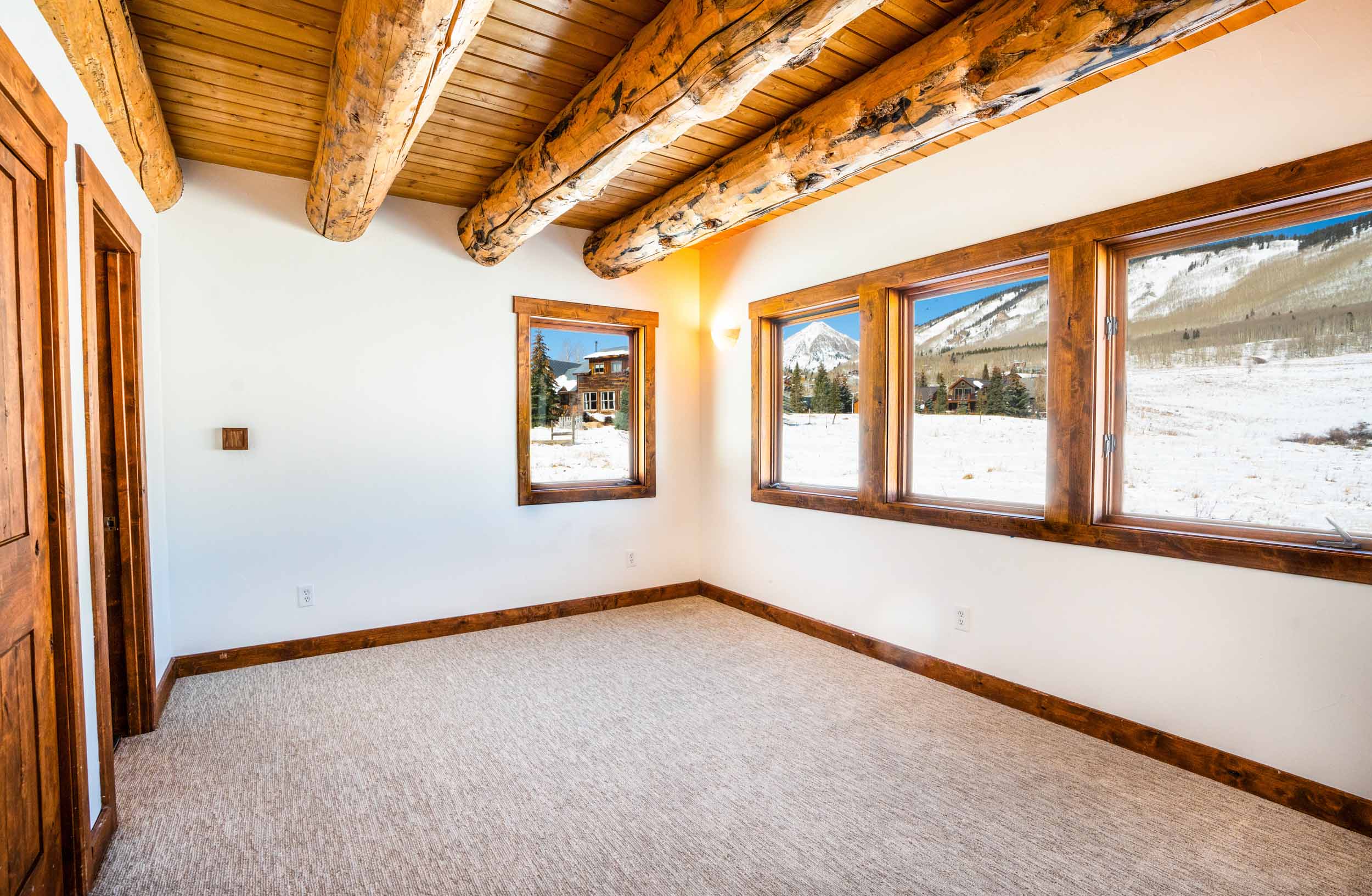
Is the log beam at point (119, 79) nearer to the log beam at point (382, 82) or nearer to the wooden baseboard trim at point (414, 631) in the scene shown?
the log beam at point (382, 82)

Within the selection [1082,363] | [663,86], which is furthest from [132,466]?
[1082,363]

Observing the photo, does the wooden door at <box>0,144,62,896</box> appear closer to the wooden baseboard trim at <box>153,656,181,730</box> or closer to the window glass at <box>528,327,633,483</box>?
the wooden baseboard trim at <box>153,656,181,730</box>

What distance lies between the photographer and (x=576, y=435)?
4.83 metres

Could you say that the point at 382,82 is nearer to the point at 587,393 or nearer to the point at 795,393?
the point at 587,393

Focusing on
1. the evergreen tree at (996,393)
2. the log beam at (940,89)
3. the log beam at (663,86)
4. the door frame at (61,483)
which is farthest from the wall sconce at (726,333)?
the door frame at (61,483)

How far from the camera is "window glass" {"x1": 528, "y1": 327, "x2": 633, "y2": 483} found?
466cm

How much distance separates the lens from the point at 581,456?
15.9 ft

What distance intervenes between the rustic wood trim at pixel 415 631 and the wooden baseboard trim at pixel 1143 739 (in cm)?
141

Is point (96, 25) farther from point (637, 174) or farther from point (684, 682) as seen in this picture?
point (684, 682)

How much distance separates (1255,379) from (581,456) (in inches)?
144

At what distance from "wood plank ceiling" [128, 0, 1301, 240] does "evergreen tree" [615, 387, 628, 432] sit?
1.66 meters

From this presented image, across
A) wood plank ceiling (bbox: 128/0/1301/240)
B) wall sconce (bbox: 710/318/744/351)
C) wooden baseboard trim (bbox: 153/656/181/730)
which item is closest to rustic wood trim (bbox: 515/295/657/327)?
wall sconce (bbox: 710/318/744/351)

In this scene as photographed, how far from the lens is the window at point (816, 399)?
4.13 meters

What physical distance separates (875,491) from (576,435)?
210cm
